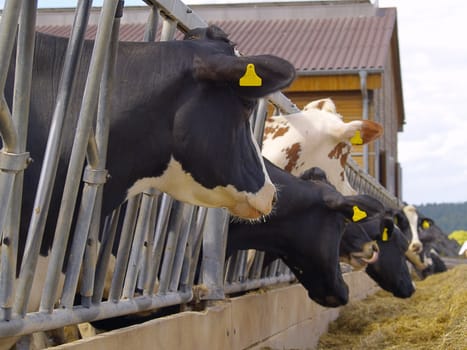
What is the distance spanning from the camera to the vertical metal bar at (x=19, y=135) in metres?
2.92

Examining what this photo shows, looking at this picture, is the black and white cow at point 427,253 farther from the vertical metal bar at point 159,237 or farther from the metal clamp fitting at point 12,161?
the metal clamp fitting at point 12,161

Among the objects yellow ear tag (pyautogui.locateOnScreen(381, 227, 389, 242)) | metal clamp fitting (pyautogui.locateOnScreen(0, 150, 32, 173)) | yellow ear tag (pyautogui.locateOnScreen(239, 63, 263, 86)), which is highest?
yellow ear tag (pyautogui.locateOnScreen(239, 63, 263, 86))

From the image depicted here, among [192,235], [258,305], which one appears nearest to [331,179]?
[258,305]

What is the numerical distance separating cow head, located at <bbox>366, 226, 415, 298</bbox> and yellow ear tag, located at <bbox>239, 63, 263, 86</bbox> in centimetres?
689

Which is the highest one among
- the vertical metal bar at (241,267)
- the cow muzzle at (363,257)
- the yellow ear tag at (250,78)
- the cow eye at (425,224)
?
the cow eye at (425,224)

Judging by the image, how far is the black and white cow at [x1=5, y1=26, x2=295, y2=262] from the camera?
3.65m

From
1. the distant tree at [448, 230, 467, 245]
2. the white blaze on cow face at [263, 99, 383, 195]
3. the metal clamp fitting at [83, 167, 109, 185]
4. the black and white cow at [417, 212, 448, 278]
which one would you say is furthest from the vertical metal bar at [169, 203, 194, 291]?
the distant tree at [448, 230, 467, 245]

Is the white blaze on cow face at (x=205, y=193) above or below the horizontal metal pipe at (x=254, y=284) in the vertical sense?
above

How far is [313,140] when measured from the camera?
801cm

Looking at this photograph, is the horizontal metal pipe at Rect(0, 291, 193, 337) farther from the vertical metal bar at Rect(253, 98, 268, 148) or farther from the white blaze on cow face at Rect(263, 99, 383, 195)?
the white blaze on cow face at Rect(263, 99, 383, 195)

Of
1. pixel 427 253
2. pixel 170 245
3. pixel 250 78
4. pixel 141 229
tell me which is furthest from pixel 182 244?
pixel 427 253

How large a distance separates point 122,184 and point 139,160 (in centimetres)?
11

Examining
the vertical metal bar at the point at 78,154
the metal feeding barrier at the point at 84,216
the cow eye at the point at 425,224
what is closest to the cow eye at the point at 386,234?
the metal feeding barrier at the point at 84,216

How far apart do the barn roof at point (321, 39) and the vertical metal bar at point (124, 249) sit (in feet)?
52.4
